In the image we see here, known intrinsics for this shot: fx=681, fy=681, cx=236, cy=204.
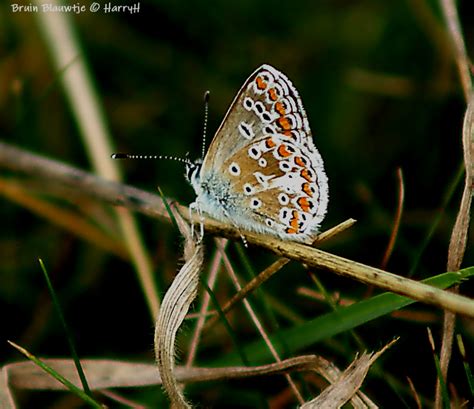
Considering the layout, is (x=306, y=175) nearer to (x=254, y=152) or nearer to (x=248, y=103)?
(x=254, y=152)

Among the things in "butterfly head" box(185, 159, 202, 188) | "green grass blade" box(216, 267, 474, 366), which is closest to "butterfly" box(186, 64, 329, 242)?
"butterfly head" box(185, 159, 202, 188)

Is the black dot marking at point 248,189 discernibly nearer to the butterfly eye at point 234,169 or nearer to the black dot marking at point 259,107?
the butterfly eye at point 234,169

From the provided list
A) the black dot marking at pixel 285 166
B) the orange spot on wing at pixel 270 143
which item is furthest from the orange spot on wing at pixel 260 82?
the black dot marking at pixel 285 166

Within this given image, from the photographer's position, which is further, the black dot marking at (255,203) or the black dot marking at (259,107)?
the black dot marking at (255,203)

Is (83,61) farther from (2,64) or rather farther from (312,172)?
(312,172)

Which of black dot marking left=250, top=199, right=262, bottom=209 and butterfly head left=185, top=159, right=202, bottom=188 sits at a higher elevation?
butterfly head left=185, top=159, right=202, bottom=188

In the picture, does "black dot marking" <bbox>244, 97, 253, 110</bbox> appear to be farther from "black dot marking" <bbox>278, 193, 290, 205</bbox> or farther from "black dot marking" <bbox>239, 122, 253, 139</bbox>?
"black dot marking" <bbox>278, 193, 290, 205</bbox>

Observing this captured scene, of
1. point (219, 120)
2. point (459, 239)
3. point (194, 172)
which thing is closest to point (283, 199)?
point (194, 172)
